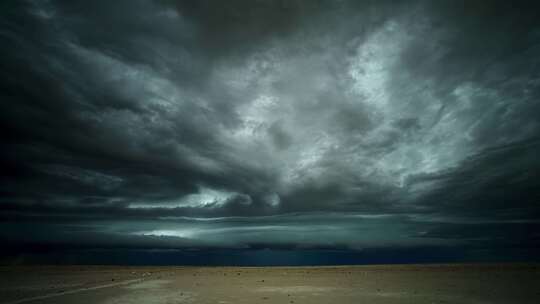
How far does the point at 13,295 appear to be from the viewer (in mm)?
25672

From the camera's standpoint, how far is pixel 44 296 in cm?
2511

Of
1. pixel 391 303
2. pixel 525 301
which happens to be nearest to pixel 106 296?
pixel 391 303

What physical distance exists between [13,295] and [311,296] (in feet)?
77.8

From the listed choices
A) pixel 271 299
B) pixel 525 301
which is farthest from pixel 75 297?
pixel 525 301

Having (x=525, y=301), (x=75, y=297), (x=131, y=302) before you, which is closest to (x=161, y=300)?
(x=131, y=302)

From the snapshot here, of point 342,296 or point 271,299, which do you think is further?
point 342,296

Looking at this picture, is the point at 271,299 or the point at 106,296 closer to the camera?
the point at 271,299

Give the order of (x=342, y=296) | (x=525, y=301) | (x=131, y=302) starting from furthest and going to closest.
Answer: (x=342, y=296) → (x=131, y=302) → (x=525, y=301)

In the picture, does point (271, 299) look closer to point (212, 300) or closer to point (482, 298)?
point (212, 300)

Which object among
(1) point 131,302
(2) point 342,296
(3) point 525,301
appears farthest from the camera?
(2) point 342,296

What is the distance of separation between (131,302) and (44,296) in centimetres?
859

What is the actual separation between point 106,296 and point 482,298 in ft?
92.7

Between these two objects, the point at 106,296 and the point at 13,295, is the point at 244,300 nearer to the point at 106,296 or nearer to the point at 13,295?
the point at 106,296

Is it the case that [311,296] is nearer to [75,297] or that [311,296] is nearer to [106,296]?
[106,296]
